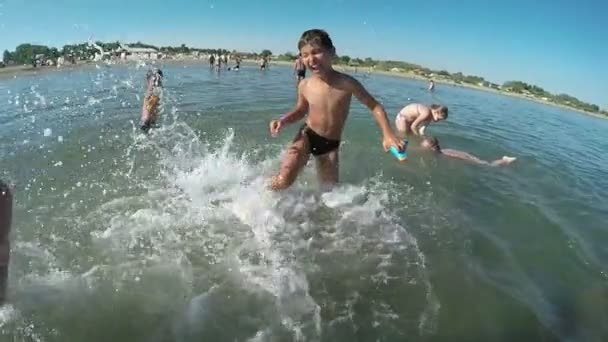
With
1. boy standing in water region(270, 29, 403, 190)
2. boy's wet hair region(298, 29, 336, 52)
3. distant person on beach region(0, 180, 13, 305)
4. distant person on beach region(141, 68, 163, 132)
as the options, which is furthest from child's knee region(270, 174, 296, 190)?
distant person on beach region(141, 68, 163, 132)

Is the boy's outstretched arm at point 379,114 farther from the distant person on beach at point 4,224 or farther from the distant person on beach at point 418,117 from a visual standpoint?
the distant person on beach at point 418,117

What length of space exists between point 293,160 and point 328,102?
917mm

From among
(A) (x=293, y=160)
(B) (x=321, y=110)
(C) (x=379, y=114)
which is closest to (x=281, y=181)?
(A) (x=293, y=160)

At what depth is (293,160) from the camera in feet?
20.6

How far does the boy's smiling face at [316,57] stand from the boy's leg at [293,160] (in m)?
0.99

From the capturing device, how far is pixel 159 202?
21.9ft

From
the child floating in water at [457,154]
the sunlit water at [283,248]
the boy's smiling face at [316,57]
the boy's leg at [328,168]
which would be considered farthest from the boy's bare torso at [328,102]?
the child floating in water at [457,154]

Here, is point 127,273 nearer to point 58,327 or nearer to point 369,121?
point 58,327

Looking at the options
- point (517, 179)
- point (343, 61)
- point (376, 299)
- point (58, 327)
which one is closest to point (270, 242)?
point (376, 299)

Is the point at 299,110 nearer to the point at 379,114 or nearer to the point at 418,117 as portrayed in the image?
the point at 379,114

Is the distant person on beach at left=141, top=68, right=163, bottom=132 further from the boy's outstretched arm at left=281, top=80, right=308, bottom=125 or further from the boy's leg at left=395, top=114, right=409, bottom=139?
the boy's leg at left=395, top=114, right=409, bottom=139

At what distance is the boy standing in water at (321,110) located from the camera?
18.5 feet

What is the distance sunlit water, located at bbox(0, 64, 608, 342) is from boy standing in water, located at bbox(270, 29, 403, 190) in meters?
0.66

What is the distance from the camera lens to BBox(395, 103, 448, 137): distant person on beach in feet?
37.0
